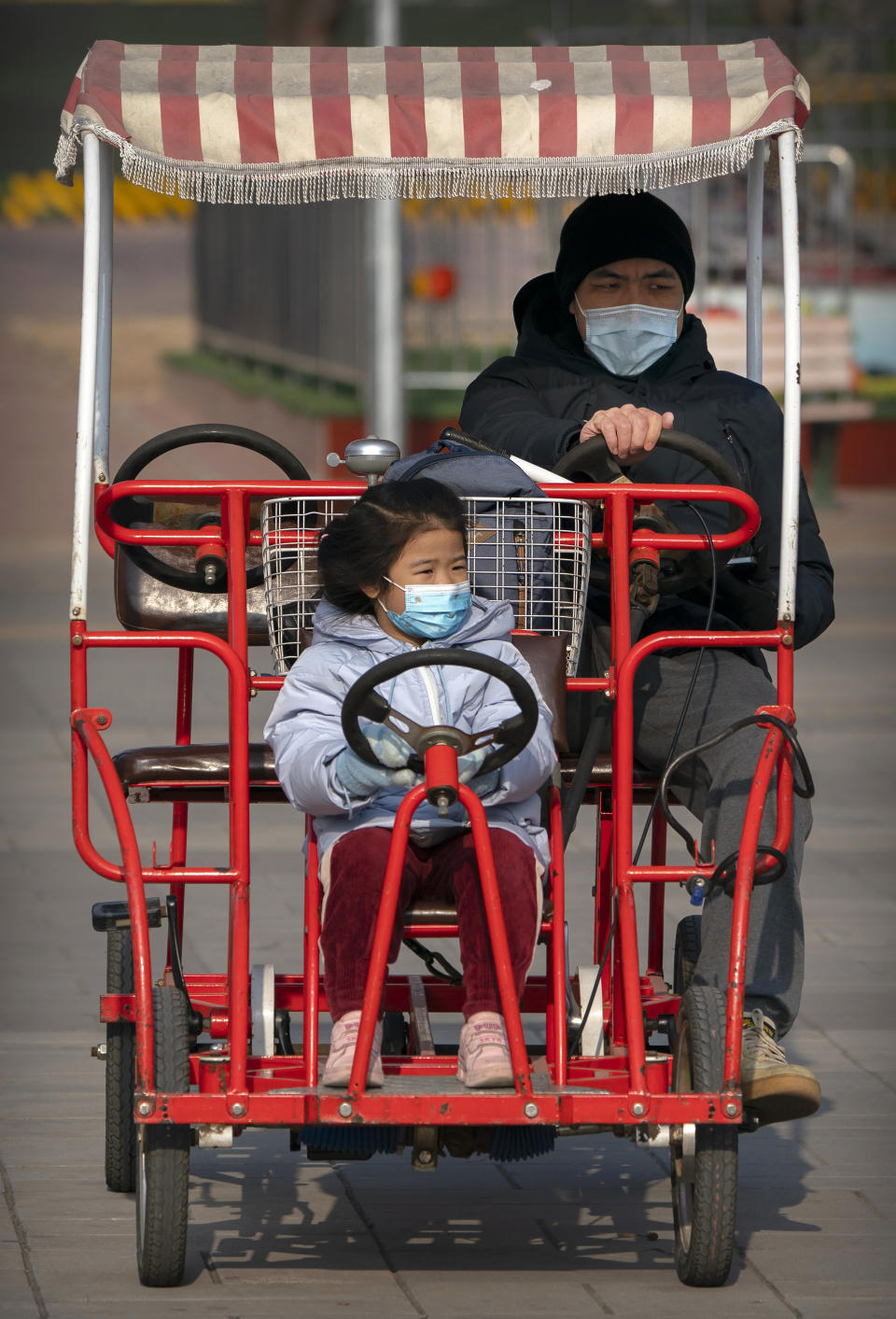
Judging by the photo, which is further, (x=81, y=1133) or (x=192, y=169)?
(x=81, y=1133)

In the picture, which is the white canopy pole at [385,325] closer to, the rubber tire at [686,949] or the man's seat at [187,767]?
the rubber tire at [686,949]

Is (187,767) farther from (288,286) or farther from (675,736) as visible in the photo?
(288,286)

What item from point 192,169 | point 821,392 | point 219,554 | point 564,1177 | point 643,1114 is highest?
point 821,392

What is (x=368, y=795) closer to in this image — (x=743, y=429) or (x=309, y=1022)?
(x=309, y=1022)

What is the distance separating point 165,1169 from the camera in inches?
151

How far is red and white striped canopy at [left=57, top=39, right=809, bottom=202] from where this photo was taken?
415 centimetres

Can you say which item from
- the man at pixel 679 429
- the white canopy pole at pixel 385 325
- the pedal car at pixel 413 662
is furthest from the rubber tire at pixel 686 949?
the white canopy pole at pixel 385 325

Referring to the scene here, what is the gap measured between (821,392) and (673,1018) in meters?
13.8

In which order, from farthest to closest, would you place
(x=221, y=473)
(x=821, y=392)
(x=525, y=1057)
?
(x=221, y=473) < (x=821, y=392) < (x=525, y=1057)

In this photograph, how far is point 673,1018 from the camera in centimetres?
441

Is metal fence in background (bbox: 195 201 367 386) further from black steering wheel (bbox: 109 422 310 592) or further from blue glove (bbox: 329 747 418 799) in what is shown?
blue glove (bbox: 329 747 418 799)

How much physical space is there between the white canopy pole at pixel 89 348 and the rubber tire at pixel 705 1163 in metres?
1.33

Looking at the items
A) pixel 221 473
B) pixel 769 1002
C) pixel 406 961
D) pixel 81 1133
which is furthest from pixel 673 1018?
pixel 221 473

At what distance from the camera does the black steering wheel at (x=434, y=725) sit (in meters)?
3.71
